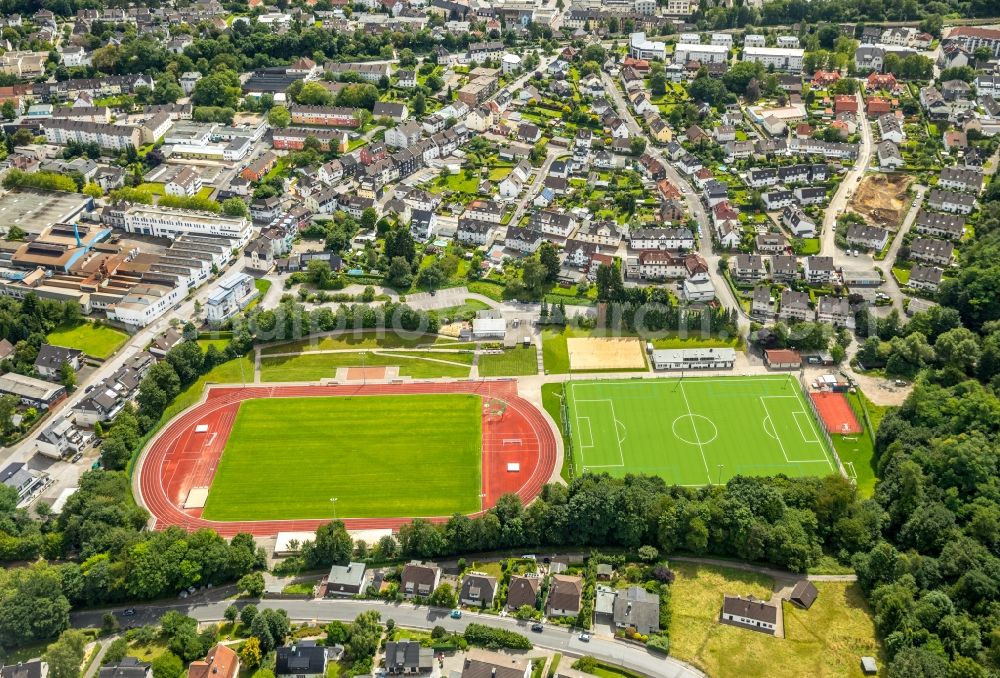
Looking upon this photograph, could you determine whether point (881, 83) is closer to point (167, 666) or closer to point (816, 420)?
point (816, 420)

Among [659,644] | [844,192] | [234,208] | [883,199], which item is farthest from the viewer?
[844,192]

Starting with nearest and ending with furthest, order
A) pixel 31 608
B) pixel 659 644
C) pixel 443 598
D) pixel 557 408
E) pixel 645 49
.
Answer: pixel 659 644 → pixel 31 608 → pixel 443 598 → pixel 557 408 → pixel 645 49

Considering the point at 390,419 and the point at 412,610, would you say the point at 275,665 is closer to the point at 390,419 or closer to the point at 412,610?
the point at 412,610

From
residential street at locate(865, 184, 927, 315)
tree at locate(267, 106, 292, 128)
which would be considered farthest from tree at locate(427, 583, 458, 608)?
tree at locate(267, 106, 292, 128)

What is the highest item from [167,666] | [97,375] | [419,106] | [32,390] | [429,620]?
[419,106]

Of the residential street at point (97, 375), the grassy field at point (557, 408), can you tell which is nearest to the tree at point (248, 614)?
the residential street at point (97, 375)

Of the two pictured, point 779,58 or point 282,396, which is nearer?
point 282,396

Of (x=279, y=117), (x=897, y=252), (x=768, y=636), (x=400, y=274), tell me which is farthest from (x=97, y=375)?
(x=897, y=252)

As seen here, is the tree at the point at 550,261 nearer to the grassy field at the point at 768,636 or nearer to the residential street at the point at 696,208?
the residential street at the point at 696,208
